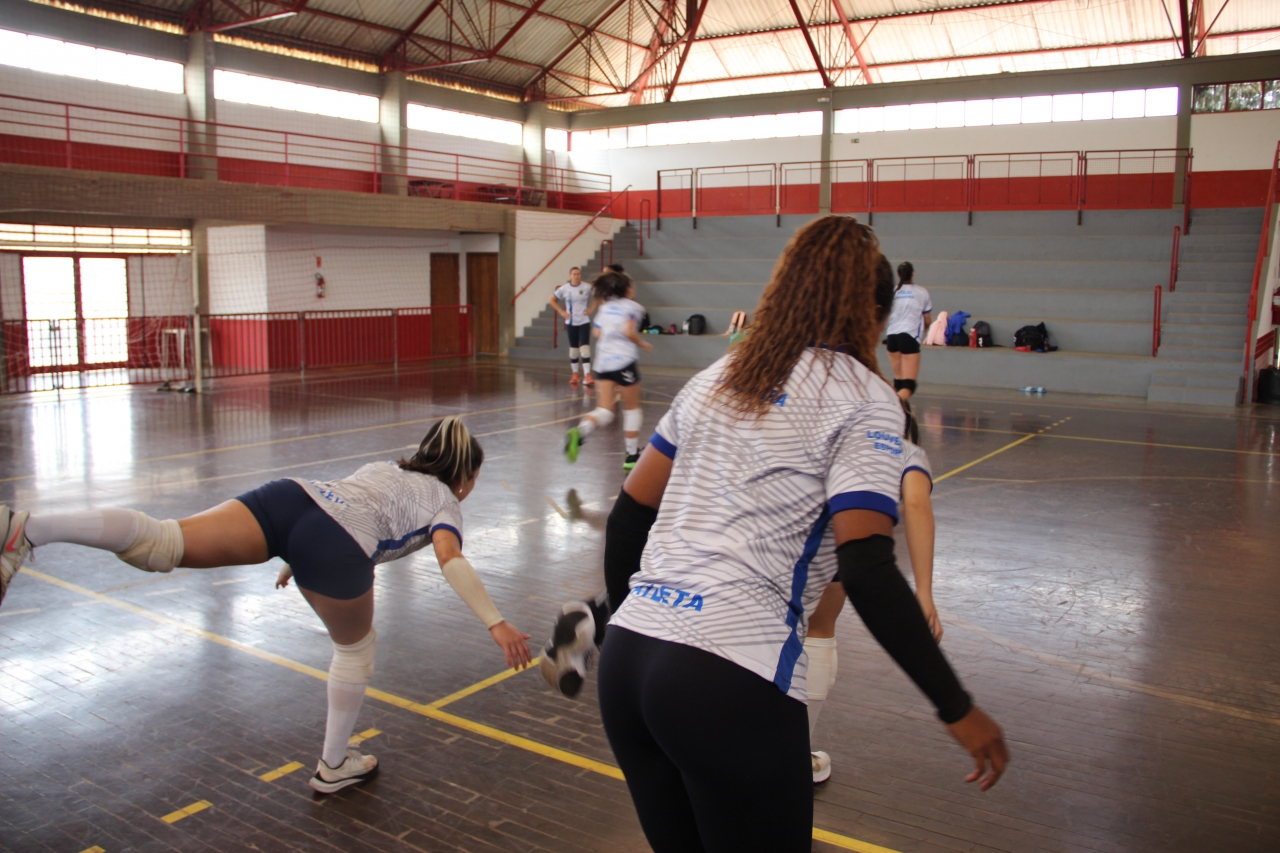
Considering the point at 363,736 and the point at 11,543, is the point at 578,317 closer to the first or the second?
the point at 363,736

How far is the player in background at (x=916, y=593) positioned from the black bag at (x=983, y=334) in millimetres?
17602

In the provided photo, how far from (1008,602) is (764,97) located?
2824cm

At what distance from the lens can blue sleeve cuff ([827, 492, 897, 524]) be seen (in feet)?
5.76

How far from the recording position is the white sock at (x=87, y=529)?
9.62 ft

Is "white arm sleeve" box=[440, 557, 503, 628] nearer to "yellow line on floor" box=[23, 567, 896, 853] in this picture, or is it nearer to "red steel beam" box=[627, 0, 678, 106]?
"yellow line on floor" box=[23, 567, 896, 853]

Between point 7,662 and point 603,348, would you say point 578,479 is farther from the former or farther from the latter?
point 7,662

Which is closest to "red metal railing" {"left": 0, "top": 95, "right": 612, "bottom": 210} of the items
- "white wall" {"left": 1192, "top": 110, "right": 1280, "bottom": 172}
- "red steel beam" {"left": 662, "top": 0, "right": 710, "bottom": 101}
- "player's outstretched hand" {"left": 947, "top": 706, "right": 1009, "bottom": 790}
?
"red steel beam" {"left": 662, "top": 0, "right": 710, "bottom": 101}

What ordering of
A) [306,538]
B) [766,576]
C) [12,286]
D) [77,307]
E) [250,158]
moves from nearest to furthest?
[766,576] → [306,538] → [12,286] → [77,307] → [250,158]

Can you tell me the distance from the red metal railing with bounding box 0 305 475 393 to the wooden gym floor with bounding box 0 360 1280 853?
12404 millimetres

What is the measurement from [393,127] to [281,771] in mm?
28106

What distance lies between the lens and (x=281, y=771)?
3.98 meters

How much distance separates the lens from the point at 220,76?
25.3 meters

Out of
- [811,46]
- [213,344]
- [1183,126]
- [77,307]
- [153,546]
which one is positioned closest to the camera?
[153,546]

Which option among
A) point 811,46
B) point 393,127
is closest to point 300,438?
point 393,127
